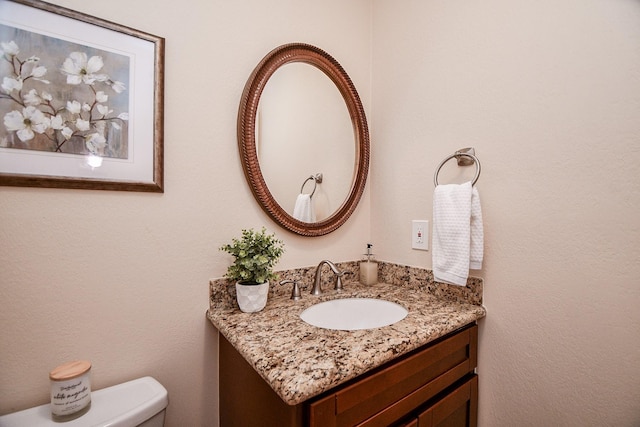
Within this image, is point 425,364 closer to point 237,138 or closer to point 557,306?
point 557,306

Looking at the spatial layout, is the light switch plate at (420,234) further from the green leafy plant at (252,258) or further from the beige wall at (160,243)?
the green leafy plant at (252,258)

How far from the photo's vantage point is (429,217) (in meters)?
1.12

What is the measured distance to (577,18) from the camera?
773 mm

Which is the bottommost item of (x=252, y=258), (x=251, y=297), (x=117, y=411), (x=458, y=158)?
(x=117, y=411)

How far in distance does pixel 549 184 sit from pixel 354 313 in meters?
0.78

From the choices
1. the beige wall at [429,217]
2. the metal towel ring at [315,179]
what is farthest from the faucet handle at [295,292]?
the metal towel ring at [315,179]

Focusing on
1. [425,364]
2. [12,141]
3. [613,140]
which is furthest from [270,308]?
[613,140]

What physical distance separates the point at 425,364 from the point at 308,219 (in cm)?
65

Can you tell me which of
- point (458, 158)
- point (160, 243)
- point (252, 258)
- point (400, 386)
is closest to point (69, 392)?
point (160, 243)

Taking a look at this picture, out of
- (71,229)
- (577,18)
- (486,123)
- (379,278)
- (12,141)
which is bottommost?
(379,278)

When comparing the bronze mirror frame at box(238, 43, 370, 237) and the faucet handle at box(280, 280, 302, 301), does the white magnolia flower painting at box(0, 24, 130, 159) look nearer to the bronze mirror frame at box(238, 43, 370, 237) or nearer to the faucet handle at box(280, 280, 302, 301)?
the bronze mirror frame at box(238, 43, 370, 237)

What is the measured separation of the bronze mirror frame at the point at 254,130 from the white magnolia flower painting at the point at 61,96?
359 millimetres

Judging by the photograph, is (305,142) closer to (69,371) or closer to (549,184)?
(549,184)

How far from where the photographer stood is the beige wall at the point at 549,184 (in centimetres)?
72
